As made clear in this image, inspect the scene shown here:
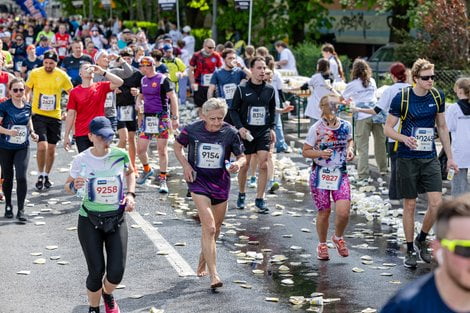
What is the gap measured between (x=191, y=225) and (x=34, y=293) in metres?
3.36

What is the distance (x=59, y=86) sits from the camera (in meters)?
14.1

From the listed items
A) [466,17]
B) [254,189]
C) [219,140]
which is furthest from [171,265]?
[466,17]

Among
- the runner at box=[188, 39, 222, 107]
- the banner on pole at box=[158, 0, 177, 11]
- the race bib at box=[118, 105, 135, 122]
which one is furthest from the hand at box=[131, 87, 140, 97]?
the banner on pole at box=[158, 0, 177, 11]

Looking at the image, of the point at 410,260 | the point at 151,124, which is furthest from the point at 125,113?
the point at 410,260

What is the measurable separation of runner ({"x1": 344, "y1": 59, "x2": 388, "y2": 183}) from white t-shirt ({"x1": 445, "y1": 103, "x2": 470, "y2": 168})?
410cm

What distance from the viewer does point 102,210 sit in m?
7.85

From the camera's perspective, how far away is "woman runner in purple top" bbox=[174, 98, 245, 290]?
8969 mm

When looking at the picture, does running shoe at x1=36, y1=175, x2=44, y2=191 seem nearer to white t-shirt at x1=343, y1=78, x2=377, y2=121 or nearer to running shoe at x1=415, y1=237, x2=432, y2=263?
white t-shirt at x1=343, y1=78, x2=377, y2=121

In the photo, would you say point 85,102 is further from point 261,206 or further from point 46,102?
point 261,206

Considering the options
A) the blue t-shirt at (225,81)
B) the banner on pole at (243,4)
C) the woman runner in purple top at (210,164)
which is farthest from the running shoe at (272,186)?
the banner on pole at (243,4)

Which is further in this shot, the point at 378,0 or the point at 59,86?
the point at 378,0

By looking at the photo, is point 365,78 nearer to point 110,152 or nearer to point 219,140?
point 219,140

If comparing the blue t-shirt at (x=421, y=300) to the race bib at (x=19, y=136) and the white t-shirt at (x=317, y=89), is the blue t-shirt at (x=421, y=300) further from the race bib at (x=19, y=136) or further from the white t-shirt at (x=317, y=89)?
the white t-shirt at (x=317, y=89)

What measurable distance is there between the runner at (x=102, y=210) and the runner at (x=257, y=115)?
4548mm
